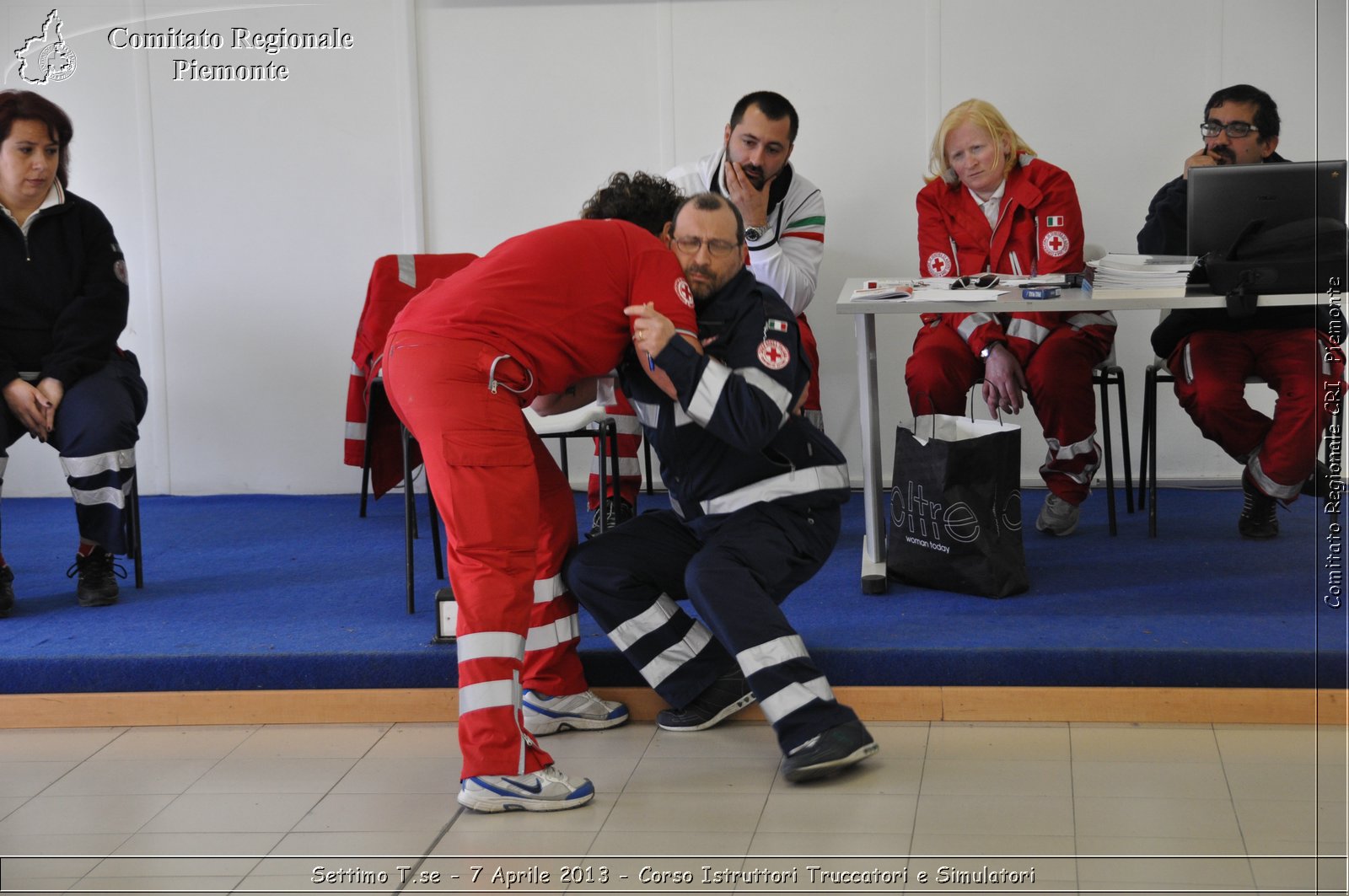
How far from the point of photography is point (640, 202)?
2803mm

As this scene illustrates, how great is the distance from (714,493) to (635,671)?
51cm

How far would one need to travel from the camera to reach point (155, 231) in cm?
524

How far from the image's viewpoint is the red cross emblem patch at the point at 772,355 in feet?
8.81

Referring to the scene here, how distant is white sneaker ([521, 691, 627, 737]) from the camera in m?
2.97

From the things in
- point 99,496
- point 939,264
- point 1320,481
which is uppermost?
point 939,264

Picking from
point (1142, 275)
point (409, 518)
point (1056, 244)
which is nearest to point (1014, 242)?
point (1056, 244)

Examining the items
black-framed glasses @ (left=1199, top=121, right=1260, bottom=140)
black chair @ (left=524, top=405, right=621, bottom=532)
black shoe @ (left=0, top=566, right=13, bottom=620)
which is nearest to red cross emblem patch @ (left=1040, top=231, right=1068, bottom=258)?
black-framed glasses @ (left=1199, top=121, right=1260, bottom=140)

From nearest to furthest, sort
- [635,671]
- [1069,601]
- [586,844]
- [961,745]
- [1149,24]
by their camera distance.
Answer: [586,844], [961,745], [635,671], [1069,601], [1149,24]

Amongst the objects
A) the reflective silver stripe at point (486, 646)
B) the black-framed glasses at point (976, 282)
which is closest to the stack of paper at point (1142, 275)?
the black-framed glasses at point (976, 282)

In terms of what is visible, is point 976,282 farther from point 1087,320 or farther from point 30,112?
point 30,112

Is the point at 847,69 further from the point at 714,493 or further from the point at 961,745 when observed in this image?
the point at 961,745

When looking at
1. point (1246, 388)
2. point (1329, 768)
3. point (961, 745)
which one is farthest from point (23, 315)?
point (1246, 388)

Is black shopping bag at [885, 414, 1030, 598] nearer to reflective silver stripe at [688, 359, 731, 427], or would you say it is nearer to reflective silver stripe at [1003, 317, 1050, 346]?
reflective silver stripe at [1003, 317, 1050, 346]

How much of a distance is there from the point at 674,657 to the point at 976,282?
5.10 feet
